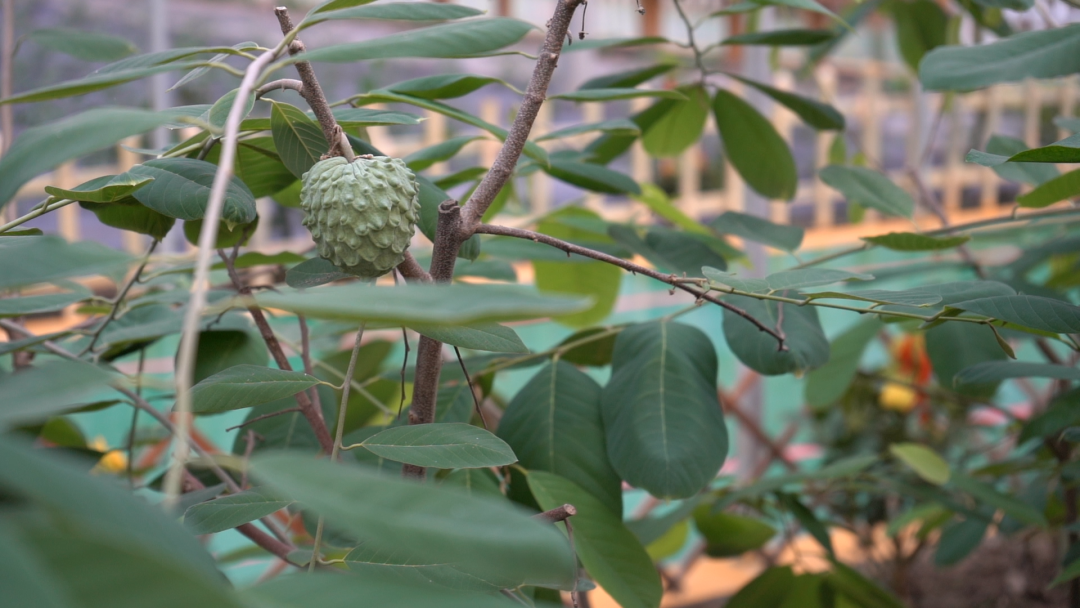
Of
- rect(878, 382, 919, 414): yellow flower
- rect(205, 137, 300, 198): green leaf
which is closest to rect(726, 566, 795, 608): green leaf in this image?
rect(205, 137, 300, 198): green leaf

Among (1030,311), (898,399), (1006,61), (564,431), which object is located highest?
(1006,61)

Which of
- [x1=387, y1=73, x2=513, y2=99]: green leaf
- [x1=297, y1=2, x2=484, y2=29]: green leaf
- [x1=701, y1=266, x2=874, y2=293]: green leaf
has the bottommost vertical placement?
[x1=701, y1=266, x2=874, y2=293]: green leaf

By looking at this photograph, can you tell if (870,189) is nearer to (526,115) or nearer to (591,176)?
(591,176)

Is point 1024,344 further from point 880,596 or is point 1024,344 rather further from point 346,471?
point 346,471

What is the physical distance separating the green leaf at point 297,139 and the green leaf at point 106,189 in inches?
2.2

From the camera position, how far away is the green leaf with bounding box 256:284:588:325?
0.13 metres

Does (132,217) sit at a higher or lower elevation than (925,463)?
higher

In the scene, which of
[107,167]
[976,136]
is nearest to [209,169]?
[107,167]

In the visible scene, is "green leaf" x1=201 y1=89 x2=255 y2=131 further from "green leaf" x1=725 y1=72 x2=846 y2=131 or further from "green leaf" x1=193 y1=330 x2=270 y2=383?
"green leaf" x1=725 y1=72 x2=846 y2=131

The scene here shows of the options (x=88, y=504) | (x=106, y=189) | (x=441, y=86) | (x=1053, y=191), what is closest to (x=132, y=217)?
(x=106, y=189)

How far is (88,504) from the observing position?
0.40 ft

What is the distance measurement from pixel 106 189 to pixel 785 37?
46 cm

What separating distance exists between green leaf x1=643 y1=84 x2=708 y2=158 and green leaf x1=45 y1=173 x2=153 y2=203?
1.50 ft

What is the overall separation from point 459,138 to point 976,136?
3409 millimetres
